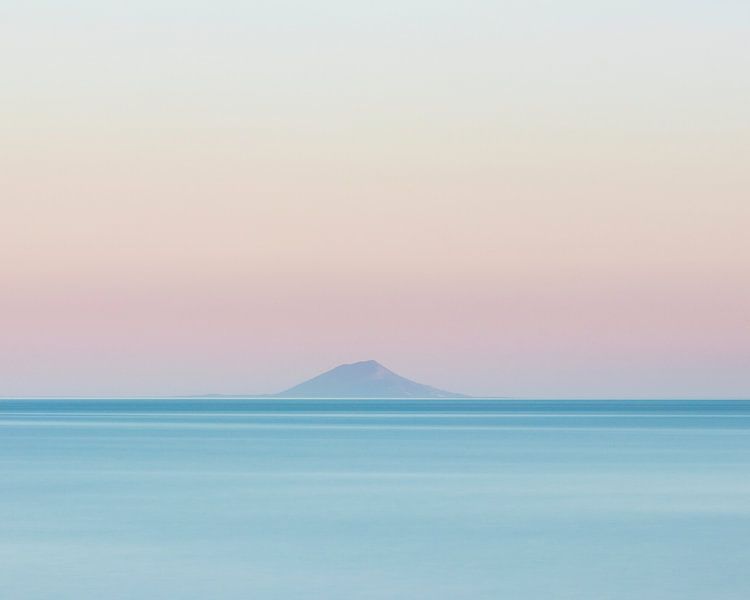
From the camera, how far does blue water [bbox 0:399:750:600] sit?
21.6 m

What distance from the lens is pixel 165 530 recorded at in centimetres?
2827

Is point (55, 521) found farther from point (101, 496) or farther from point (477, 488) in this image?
point (477, 488)

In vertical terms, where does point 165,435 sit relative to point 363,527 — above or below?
above

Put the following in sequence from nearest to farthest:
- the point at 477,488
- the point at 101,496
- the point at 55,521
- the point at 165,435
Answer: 1. the point at 55,521
2. the point at 101,496
3. the point at 477,488
4. the point at 165,435

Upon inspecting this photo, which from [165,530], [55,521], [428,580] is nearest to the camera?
[428,580]

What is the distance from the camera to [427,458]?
54.6 meters

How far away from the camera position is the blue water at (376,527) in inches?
849

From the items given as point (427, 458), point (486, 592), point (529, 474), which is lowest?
point (486, 592)

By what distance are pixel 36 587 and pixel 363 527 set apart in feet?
29.9

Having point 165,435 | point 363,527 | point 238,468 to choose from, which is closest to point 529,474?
point 238,468

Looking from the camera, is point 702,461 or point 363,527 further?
point 702,461

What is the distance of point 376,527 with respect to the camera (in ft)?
94.7

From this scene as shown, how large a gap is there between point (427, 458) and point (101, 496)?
19814 mm

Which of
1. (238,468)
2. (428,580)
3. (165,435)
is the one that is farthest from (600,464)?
(165,435)
